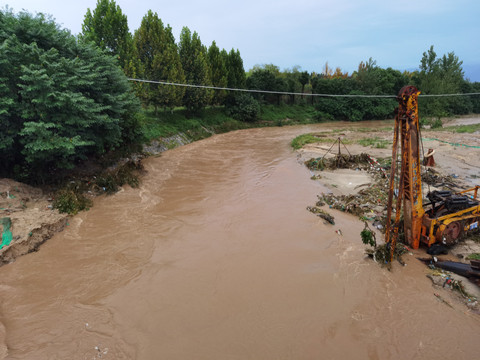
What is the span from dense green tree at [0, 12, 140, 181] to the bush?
21382 millimetres

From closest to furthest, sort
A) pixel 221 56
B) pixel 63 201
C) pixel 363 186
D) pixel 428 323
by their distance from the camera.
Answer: pixel 428 323, pixel 63 201, pixel 363 186, pixel 221 56

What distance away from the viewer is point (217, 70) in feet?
94.1

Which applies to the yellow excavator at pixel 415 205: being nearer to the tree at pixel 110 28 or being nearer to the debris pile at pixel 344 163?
the debris pile at pixel 344 163

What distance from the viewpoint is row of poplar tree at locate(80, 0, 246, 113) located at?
58.5 ft

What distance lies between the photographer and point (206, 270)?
6.23 m

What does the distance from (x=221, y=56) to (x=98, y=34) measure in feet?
47.9

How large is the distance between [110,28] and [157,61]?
4.01m

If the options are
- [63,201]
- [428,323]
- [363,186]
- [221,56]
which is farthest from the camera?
[221,56]

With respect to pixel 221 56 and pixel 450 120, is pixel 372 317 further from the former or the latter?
pixel 450 120

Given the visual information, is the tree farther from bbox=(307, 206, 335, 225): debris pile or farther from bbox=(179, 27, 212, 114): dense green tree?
bbox=(307, 206, 335, 225): debris pile

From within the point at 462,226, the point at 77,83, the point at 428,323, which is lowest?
the point at 428,323

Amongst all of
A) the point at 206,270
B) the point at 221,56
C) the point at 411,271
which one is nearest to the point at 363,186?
the point at 411,271

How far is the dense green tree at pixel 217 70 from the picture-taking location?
2869cm

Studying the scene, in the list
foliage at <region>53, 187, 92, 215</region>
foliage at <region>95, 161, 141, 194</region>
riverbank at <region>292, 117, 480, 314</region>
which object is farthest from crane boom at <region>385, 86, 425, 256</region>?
foliage at <region>95, 161, 141, 194</region>
